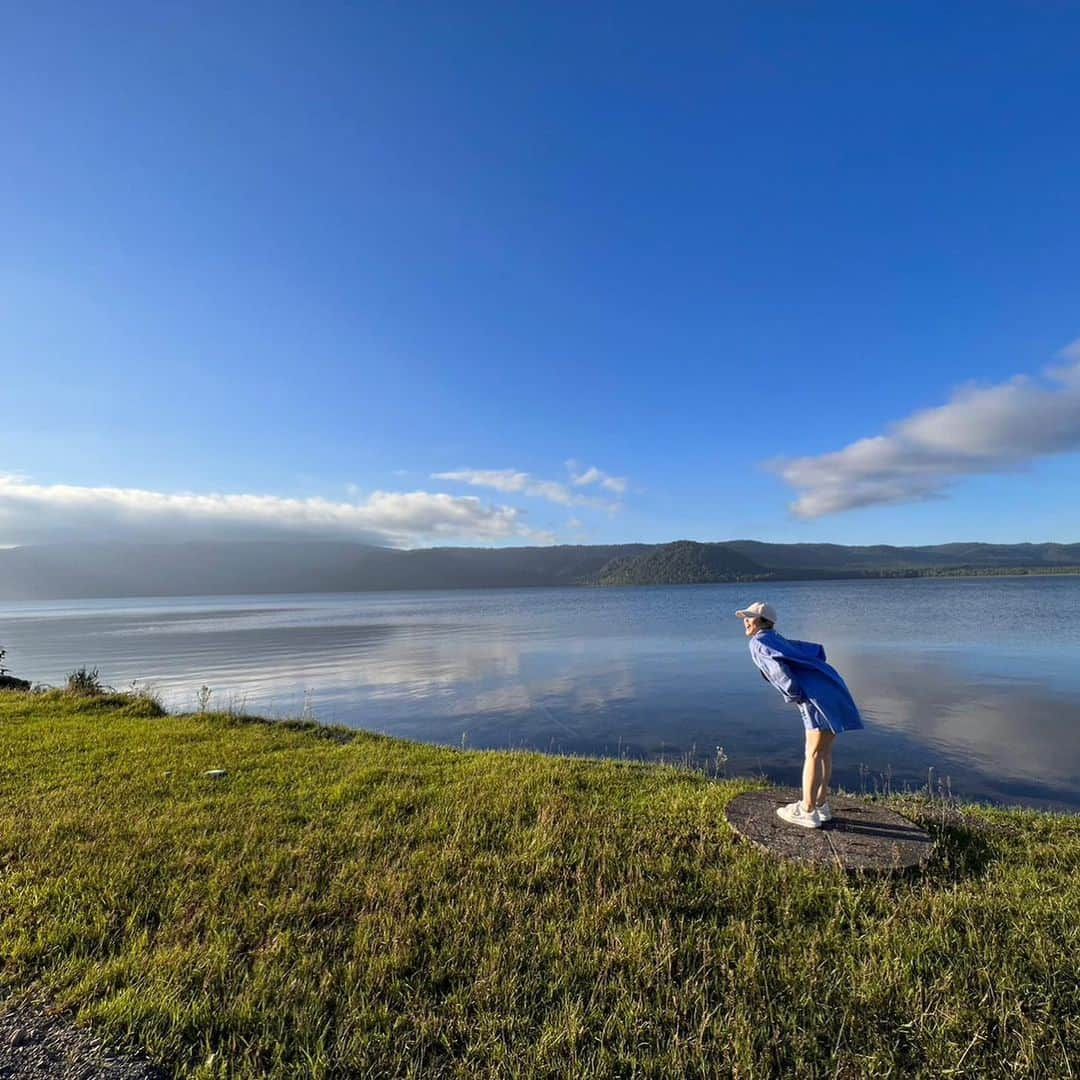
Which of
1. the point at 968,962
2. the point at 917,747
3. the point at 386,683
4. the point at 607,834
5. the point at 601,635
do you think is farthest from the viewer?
the point at 601,635

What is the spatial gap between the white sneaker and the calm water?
17.7ft

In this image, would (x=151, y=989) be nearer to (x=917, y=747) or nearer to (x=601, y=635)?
(x=917, y=747)

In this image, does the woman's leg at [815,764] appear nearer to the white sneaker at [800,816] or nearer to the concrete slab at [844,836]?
the white sneaker at [800,816]

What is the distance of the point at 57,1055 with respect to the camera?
3.39 metres

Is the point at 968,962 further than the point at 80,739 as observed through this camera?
No

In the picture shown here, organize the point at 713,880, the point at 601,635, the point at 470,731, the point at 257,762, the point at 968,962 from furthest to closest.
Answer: the point at 601,635
the point at 470,731
the point at 257,762
the point at 713,880
the point at 968,962

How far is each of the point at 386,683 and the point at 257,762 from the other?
595 inches

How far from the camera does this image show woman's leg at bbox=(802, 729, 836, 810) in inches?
254

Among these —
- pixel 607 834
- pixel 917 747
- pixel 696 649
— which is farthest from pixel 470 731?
pixel 696 649

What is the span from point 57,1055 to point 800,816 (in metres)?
6.87

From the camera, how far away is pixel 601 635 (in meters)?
43.5

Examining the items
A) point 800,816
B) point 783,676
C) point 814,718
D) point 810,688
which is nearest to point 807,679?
point 810,688

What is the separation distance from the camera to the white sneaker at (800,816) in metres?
6.75

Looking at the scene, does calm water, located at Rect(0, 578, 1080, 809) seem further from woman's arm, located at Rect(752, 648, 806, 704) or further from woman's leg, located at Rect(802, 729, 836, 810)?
woman's arm, located at Rect(752, 648, 806, 704)
